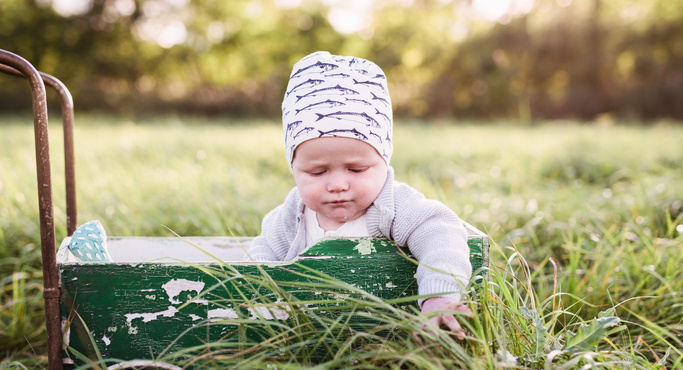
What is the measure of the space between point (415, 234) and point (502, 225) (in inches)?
60.7

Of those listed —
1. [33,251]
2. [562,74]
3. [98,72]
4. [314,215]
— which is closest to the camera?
[314,215]

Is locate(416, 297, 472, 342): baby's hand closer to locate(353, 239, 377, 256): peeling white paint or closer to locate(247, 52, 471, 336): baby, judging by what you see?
locate(247, 52, 471, 336): baby

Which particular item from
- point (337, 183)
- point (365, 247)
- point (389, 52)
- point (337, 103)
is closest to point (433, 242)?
point (365, 247)

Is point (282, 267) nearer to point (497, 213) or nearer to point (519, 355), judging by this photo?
point (519, 355)

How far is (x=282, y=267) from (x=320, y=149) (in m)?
0.41

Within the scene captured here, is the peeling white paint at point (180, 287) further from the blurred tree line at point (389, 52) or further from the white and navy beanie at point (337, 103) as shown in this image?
the blurred tree line at point (389, 52)

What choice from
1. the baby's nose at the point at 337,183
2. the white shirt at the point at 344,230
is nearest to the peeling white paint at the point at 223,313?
the white shirt at the point at 344,230

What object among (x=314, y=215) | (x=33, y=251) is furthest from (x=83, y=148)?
(x=314, y=215)

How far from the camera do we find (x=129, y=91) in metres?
16.0

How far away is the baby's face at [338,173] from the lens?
1.65 meters

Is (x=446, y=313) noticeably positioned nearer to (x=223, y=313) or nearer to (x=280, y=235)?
(x=223, y=313)

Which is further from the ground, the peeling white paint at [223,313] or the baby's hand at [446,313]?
the baby's hand at [446,313]

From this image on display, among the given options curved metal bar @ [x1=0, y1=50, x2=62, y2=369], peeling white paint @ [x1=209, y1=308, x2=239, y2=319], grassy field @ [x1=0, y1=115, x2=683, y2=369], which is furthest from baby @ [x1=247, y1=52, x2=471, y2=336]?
curved metal bar @ [x1=0, y1=50, x2=62, y2=369]

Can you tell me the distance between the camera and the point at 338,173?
1667 millimetres
